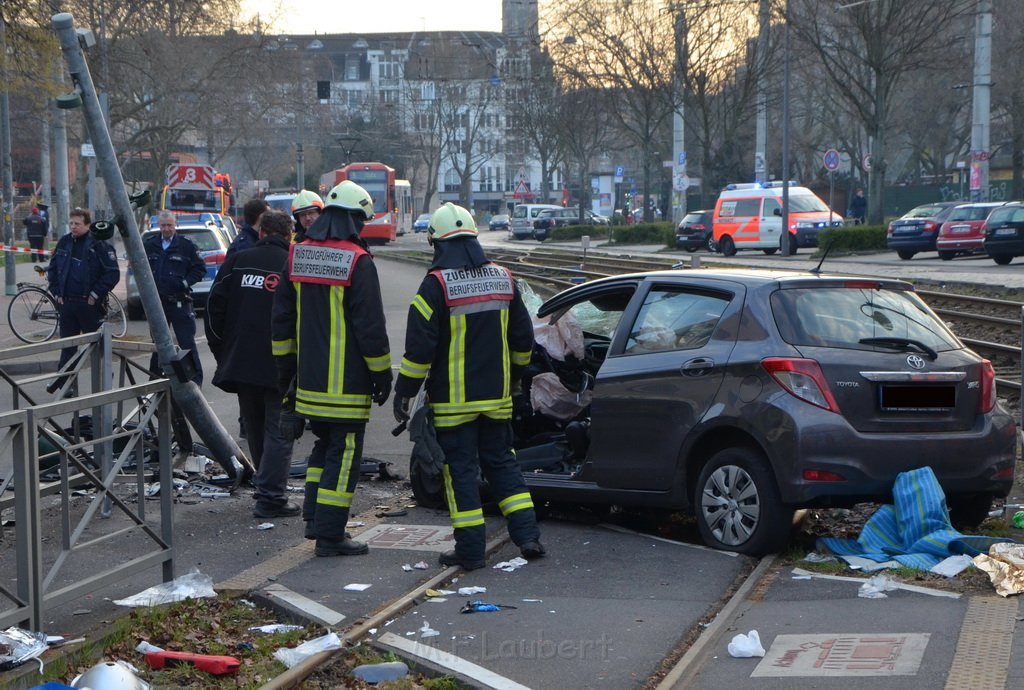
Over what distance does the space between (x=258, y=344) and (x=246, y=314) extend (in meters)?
0.21

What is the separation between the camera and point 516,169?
4028 inches

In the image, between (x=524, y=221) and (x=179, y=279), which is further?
(x=524, y=221)

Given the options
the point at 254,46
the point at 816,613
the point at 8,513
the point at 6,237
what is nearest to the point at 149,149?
the point at 254,46

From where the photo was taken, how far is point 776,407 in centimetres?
611

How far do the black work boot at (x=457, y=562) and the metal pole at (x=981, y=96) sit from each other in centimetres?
3101

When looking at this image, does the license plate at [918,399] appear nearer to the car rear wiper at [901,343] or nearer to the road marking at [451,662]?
the car rear wiper at [901,343]

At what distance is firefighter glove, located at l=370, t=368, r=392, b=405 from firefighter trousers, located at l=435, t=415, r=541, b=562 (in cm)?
33

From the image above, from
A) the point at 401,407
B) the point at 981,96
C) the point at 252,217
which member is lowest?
the point at 401,407

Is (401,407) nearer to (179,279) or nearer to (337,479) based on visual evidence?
(337,479)

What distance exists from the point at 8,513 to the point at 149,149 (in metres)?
47.8

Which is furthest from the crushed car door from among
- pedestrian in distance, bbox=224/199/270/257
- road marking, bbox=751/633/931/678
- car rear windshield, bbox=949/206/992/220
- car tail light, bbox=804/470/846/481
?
car rear windshield, bbox=949/206/992/220

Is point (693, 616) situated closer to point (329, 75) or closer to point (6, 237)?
point (6, 237)

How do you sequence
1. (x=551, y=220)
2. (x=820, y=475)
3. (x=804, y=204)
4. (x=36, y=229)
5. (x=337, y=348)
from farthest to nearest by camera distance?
(x=551, y=220) < (x=804, y=204) < (x=36, y=229) < (x=337, y=348) < (x=820, y=475)

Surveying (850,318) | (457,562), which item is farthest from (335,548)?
(850,318)
